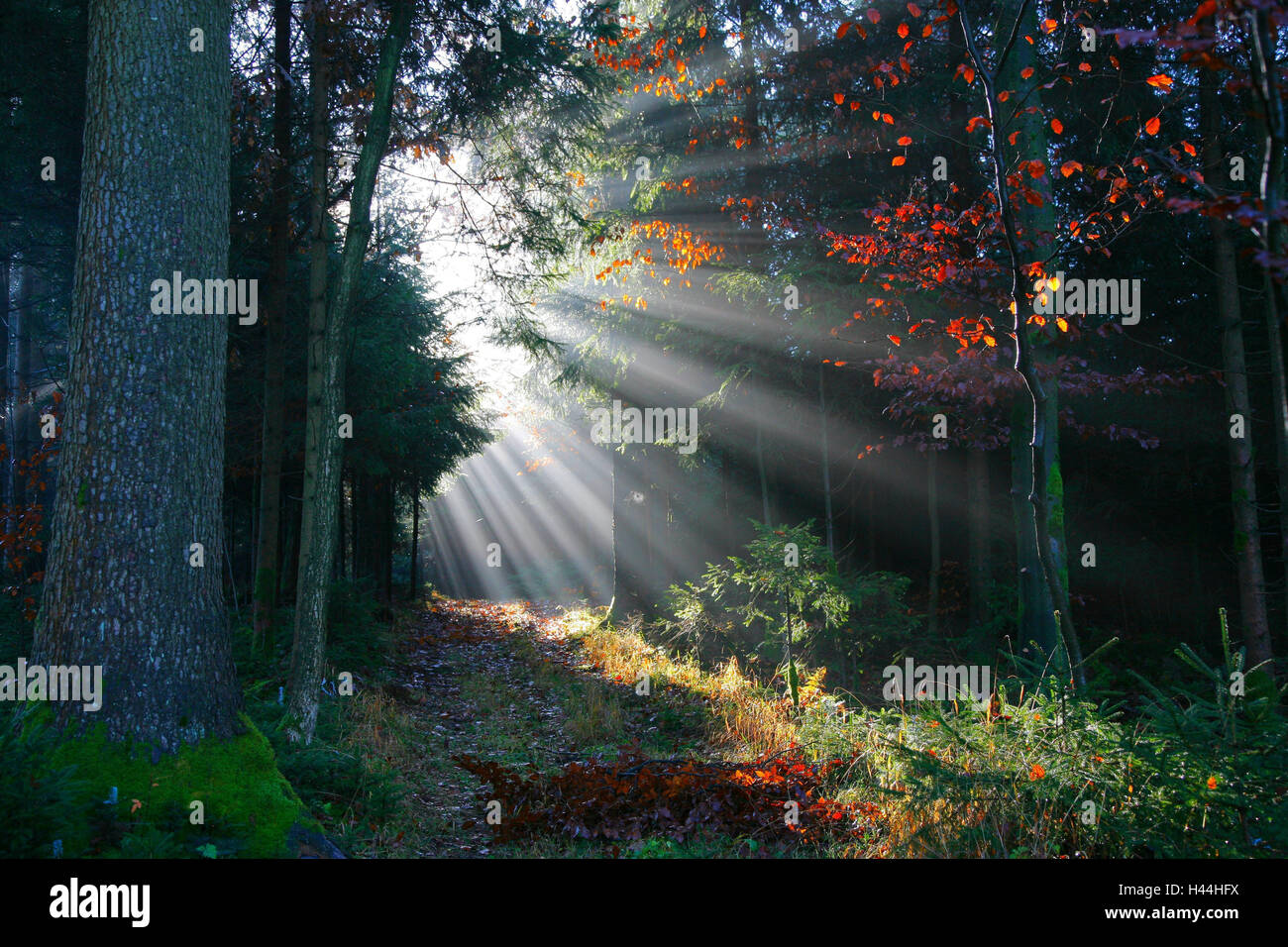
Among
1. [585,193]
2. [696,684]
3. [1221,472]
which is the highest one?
[585,193]

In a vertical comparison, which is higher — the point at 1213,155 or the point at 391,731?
the point at 1213,155

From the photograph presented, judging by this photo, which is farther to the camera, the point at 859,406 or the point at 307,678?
the point at 859,406

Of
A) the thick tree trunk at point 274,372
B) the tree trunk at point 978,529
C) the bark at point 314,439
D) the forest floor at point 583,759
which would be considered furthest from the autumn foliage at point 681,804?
the tree trunk at point 978,529

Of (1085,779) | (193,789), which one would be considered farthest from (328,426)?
(1085,779)

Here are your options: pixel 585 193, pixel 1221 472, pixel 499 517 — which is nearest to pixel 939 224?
pixel 1221 472

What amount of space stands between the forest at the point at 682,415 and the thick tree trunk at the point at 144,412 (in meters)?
0.02

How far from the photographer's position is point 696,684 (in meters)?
10.0

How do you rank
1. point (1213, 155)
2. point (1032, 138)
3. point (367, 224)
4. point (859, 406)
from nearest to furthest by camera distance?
1. point (367, 224)
2. point (1032, 138)
3. point (1213, 155)
4. point (859, 406)

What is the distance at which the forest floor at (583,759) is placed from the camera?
201 inches

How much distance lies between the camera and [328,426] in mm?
7109

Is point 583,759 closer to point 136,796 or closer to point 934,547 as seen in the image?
point 136,796

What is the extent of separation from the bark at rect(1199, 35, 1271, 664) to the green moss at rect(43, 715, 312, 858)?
11.0 meters

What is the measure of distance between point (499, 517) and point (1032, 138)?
122 feet
